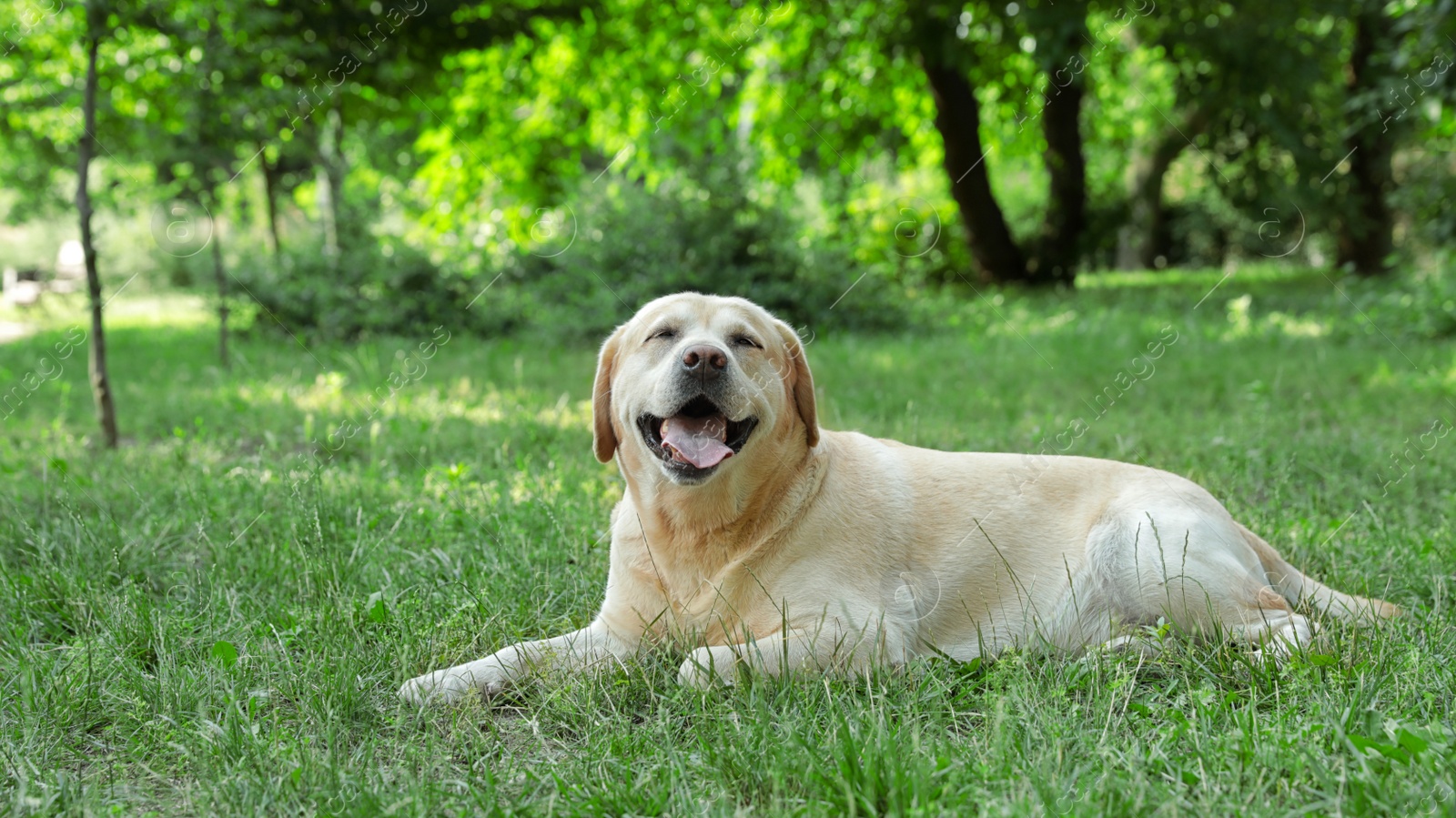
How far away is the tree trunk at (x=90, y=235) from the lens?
573cm

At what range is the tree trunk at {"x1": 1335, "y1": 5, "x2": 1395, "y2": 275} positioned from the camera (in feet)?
50.0

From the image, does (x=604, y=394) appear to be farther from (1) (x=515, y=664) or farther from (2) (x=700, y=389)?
(1) (x=515, y=664)

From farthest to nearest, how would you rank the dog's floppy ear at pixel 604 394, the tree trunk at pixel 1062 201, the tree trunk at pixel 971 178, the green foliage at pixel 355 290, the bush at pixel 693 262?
the tree trunk at pixel 1062 201 → the tree trunk at pixel 971 178 → the green foliage at pixel 355 290 → the bush at pixel 693 262 → the dog's floppy ear at pixel 604 394

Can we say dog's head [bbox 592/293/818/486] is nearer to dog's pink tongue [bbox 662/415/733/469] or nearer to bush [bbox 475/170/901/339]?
dog's pink tongue [bbox 662/415/733/469]

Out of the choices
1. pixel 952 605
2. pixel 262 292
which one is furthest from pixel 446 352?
pixel 952 605

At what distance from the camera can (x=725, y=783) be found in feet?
7.41

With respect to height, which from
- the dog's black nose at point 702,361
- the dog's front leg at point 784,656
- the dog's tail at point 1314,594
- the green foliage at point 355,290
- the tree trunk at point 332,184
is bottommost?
the dog's tail at point 1314,594

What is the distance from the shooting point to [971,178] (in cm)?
1617

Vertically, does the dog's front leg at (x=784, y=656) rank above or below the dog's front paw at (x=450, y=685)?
above

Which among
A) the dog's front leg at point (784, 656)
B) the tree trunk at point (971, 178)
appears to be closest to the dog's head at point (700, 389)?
the dog's front leg at point (784, 656)

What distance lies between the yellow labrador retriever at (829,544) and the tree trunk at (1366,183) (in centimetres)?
1411

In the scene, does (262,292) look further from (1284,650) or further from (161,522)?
(1284,650)

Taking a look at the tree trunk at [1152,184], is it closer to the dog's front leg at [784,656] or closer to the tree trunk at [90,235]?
the tree trunk at [90,235]

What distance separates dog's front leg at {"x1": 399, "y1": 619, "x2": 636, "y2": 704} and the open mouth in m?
0.57
